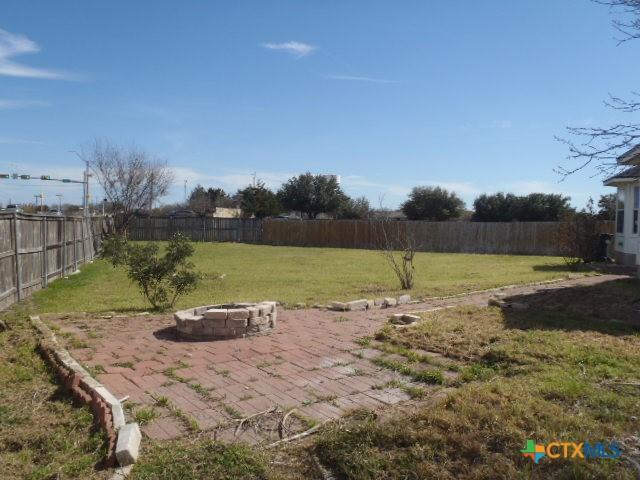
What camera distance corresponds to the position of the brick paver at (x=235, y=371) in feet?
13.7

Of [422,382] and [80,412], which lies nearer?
[80,412]

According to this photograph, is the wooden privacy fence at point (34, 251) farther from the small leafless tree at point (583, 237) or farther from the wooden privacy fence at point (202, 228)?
the wooden privacy fence at point (202, 228)

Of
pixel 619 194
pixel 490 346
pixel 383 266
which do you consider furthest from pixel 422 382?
pixel 619 194

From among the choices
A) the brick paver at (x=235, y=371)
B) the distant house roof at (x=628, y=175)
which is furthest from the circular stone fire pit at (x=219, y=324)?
the distant house roof at (x=628, y=175)

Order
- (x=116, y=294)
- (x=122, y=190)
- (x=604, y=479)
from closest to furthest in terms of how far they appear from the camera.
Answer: (x=604, y=479) < (x=116, y=294) < (x=122, y=190)

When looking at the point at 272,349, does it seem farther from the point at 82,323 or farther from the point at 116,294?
the point at 116,294

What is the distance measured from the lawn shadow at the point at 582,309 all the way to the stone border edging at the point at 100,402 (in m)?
5.15

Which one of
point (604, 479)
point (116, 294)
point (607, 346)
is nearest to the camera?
point (604, 479)

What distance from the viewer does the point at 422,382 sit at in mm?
4883

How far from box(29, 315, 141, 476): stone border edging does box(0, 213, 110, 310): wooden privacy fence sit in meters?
3.95

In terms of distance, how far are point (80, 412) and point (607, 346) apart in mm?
5375

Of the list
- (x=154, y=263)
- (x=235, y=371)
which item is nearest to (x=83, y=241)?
(x=154, y=263)

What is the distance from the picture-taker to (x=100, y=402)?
13.3ft

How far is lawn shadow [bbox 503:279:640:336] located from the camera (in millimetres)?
7071
